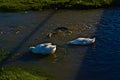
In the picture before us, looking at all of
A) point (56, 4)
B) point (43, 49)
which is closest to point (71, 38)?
point (43, 49)

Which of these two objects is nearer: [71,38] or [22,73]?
[22,73]

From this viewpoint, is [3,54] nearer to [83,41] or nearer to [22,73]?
[22,73]

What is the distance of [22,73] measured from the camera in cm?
1136

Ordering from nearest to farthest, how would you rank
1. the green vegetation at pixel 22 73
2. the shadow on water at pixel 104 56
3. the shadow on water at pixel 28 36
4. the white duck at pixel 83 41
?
the green vegetation at pixel 22 73 → the shadow on water at pixel 104 56 → the shadow on water at pixel 28 36 → the white duck at pixel 83 41

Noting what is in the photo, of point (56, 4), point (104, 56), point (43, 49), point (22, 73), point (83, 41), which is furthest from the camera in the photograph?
point (56, 4)

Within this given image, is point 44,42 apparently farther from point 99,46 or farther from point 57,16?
point 57,16

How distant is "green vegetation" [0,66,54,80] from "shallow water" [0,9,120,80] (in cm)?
37

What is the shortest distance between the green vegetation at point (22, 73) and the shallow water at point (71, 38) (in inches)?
14.6

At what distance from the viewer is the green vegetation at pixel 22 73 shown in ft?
36.0

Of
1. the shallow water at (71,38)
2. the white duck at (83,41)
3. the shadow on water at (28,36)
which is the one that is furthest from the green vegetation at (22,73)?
the white duck at (83,41)

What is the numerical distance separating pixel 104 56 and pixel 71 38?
248 centimetres

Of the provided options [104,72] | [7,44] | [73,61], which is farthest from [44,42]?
[104,72]

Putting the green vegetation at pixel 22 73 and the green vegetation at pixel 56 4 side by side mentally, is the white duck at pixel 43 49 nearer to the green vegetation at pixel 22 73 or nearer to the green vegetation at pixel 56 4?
the green vegetation at pixel 22 73

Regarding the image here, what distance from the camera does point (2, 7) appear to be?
20062 millimetres
